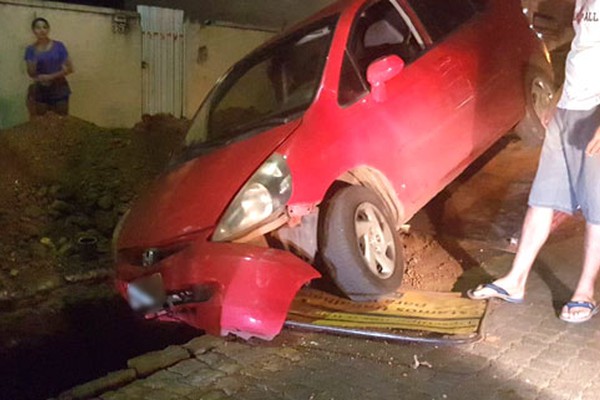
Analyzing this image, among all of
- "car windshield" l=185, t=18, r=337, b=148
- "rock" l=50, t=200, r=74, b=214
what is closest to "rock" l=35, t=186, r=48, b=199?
"rock" l=50, t=200, r=74, b=214

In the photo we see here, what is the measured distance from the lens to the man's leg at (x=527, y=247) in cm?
436

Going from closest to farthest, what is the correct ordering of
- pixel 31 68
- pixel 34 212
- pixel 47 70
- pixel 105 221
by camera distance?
pixel 34 212 < pixel 105 221 < pixel 31 68 < pixel 47 70

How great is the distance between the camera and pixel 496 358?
3.81 meters

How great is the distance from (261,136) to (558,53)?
26.3 feet

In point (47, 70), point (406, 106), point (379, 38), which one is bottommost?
point (406, 106)

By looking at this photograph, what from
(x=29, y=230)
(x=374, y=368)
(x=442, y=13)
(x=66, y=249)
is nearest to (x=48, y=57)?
(x=29, y=230)

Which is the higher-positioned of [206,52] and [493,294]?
[206,52]

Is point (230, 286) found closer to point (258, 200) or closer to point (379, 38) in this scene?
point (258, 200)

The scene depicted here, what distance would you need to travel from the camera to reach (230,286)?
12.2 feet

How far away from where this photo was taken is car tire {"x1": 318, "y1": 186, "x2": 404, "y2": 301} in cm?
429

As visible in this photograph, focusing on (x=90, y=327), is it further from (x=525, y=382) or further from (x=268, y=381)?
(x=525, y=382)

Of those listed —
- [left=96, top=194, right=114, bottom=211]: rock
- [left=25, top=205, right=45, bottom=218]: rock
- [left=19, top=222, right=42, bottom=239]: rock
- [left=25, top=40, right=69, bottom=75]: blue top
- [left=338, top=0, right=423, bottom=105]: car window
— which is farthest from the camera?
[left=25, top=40, right=69, bottom=75]: blue top

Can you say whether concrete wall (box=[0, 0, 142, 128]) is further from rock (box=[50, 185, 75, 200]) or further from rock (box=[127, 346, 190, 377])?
rock (box=[127, 346, 190, 377])

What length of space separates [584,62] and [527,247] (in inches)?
47.1
